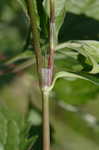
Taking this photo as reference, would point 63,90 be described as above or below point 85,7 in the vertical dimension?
below

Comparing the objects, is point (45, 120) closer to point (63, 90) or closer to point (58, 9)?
point (58, 9)

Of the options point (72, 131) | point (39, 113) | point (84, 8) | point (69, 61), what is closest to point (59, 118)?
point (72, 131)

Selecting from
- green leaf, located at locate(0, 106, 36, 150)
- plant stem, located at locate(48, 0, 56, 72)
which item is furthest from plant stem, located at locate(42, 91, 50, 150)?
green leaf, located at locate(0, 106, 36, 150)

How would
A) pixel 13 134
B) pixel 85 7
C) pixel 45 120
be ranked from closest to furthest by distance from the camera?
pixel 45 120 → pixel 13 134 → pixel 85 7

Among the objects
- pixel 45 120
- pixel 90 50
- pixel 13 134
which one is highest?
pixel 90 50

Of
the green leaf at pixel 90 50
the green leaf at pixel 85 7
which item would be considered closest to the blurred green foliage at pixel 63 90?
the green leaf at pixel 85 7

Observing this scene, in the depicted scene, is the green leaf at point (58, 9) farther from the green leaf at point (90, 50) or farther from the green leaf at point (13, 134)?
the green leaf at point (13, 134)

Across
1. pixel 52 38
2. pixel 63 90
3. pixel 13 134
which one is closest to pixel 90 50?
pixel 52 38

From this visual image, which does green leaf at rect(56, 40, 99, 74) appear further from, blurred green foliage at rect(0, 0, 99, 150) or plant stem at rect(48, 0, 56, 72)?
blurred green foliage at rect(0, 0, 99, 150)

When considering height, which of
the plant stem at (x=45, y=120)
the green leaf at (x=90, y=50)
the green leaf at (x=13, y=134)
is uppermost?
the green leaf at (x=90, y=50)

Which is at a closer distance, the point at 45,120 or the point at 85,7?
the point at 45,120

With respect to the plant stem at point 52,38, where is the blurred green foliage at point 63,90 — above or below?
below
